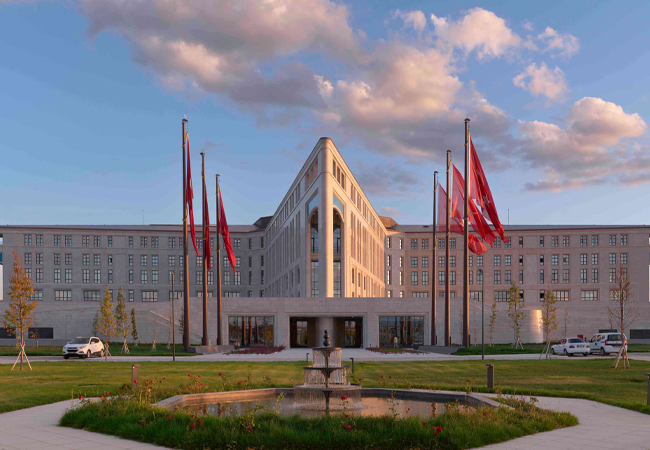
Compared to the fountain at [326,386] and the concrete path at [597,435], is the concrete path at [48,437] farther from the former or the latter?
the concrete path at [597,435]

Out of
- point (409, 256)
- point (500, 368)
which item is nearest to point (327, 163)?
point (500, 368)

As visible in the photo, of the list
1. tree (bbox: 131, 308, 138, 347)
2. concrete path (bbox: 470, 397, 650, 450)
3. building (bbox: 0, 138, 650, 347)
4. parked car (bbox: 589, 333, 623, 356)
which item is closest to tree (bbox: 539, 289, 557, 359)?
parked car (bbox: 589, 333, 623, 356)

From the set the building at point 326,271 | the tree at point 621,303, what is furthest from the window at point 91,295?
the tree at point 621,303

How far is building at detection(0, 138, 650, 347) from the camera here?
212 ft

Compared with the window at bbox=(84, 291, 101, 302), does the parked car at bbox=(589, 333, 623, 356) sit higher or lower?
lower

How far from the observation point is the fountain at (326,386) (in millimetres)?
16141

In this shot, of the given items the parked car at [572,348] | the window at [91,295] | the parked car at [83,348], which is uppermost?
the window at [91,295]


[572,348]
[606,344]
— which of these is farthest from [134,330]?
[606,344]

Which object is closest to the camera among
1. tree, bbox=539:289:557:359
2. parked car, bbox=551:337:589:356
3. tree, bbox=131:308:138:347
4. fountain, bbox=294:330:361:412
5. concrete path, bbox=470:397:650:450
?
concrete path, bbox=470:397:650:450

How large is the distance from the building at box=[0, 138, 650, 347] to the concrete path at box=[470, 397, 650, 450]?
48594 mm

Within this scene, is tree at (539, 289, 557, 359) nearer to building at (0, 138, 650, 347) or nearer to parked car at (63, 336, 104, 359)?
building at (0, 138, 650, 347)

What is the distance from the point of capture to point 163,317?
6462 cm

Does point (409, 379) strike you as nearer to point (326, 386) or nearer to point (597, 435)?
point (326, 386)

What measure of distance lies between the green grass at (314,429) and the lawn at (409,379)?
3.20 meters
